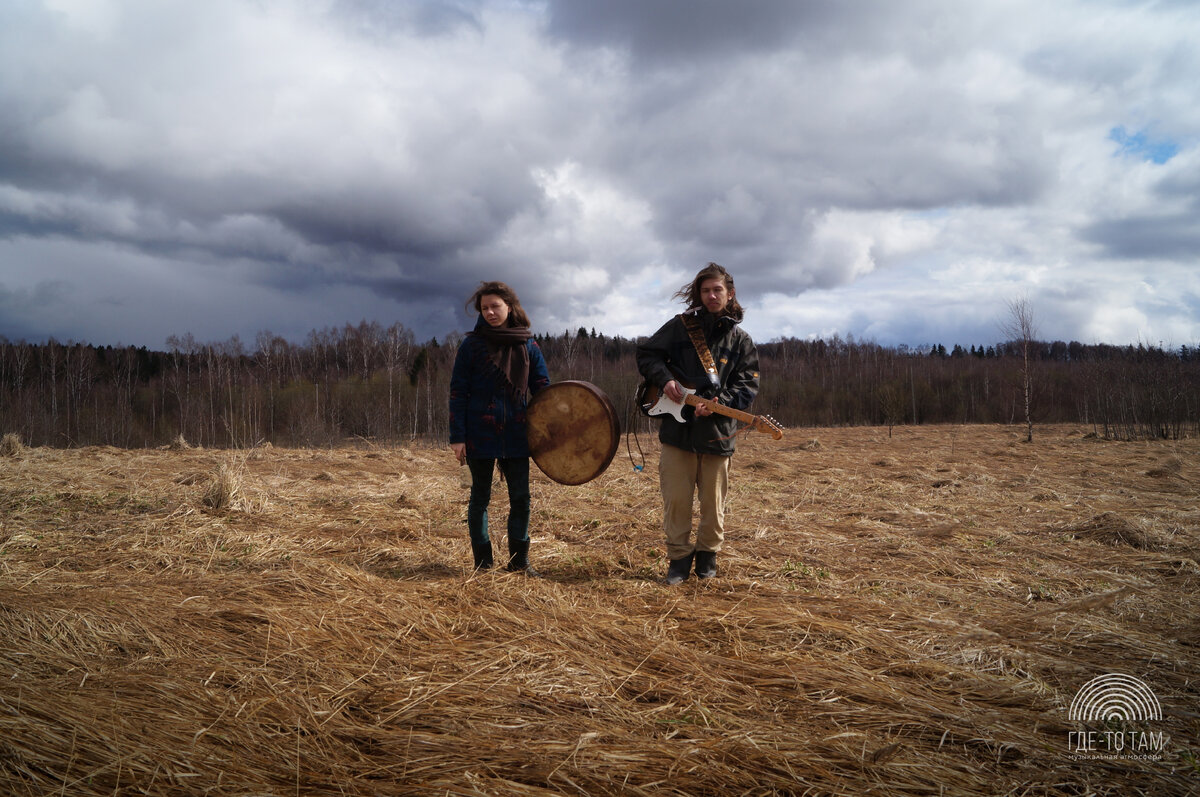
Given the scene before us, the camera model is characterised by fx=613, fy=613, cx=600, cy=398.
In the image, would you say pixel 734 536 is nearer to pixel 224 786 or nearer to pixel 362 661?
pixel 362 661

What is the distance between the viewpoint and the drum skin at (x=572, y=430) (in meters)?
5.09

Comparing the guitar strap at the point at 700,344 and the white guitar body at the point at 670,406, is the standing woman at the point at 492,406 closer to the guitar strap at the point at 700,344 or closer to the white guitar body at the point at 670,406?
the white guitar body at the point at 670,406

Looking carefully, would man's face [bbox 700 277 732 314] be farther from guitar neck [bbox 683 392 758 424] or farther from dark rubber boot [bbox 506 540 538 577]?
dark rubber boot [bbox 506 540 538 577]

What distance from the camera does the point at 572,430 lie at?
16.9 ft

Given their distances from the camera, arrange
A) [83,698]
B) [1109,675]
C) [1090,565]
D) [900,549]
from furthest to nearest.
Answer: [900,549] < [1090,565] < [1109,675] < [83,698]

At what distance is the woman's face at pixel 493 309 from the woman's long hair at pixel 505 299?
36 mm

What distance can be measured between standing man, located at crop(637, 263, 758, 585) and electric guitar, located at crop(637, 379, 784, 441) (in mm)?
55

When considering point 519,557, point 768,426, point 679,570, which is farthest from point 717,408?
point 519,557

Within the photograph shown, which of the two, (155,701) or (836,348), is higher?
(836,348)

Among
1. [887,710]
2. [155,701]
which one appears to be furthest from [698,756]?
[155,701]

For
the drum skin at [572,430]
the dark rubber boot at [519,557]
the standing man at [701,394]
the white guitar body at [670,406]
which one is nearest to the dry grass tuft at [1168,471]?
the standing man at [701,394]

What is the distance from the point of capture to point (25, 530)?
19.8 feet

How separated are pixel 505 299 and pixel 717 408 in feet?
6.36

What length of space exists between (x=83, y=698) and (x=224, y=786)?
1.07 meters
